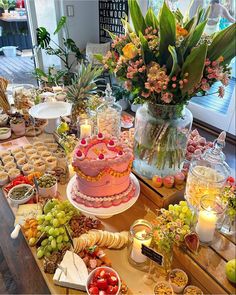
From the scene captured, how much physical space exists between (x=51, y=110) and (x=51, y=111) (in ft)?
0.05

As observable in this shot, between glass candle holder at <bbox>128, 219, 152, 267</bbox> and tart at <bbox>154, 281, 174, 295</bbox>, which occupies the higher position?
glass candle holder at <bbox>128, 219, 152, 267</bbox>

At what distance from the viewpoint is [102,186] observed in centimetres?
100

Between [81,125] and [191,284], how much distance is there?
1.00 metres

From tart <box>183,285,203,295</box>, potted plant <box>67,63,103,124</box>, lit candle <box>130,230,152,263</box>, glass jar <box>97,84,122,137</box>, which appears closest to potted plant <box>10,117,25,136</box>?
potted plant <box>67,63,103,124</box>

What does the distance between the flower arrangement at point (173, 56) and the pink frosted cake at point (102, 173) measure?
270 mm

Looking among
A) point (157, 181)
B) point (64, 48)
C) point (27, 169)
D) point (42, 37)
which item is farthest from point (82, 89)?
point (64, 48)

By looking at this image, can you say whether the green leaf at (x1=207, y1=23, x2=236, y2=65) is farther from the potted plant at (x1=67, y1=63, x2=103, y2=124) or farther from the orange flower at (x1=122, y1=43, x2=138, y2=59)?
the potted plant at (x1=67, y1=63, x2=103, y2=124)

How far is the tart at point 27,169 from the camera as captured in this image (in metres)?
1.35

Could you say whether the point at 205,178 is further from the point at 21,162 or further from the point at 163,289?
the point at 21,162

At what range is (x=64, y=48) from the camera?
409cm

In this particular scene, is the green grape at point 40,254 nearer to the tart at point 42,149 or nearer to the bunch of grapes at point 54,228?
the bunch of grapes at point 54,228

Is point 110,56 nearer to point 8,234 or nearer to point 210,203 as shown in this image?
point 210,203

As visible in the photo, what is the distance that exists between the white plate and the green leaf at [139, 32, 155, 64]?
81 cm

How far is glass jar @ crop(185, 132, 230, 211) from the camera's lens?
0.98 meters
